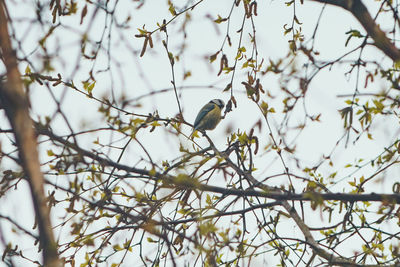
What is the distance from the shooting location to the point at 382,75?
2.62 m

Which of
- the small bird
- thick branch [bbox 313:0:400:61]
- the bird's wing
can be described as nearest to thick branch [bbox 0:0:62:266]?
thick branch [bbox 313:0:400:61]

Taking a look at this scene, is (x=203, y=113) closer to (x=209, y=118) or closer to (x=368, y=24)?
(x=209, y=118)

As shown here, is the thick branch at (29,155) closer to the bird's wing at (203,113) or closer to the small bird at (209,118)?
the small bird at (209,118)

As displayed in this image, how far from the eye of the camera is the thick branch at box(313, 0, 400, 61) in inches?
90.6

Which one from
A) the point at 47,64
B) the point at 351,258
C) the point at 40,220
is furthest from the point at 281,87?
the point at 40,220

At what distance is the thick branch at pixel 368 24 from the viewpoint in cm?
230

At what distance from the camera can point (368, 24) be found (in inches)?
93.1

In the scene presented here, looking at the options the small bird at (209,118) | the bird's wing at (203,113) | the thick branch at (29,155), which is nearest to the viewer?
the thick branch at (29,155)

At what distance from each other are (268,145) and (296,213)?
0.49m

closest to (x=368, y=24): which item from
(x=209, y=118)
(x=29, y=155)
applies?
(x=29, y=155)

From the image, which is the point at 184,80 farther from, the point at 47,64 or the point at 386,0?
the point at 386,0

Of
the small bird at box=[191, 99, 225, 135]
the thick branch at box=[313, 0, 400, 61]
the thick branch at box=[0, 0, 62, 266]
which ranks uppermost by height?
the small bird at box=[191, 99, 225, 135]

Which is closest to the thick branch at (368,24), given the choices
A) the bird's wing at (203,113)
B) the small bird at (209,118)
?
the small bird at (209,118)

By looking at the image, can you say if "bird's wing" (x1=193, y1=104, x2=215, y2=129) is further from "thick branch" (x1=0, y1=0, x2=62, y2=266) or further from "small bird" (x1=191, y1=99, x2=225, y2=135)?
"thick branch" (x1=0, y1=0, x2=62, y2=266)
